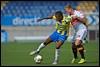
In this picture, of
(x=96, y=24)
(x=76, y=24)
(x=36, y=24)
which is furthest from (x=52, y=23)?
(x=76, y=24)

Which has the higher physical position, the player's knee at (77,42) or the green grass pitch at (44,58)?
the player's knee at (77,42)

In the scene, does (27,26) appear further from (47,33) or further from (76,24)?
(76,24)

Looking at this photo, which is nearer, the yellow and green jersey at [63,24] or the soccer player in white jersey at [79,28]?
the yellow and green jersey at [63,24]

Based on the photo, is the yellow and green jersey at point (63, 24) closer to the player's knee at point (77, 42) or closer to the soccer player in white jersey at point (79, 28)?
the soccer player in white jersey at point (79, 28)

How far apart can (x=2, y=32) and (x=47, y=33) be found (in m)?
3.56

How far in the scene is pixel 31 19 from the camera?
119 feet

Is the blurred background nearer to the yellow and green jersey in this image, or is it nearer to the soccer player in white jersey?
the soccer player in white jersey

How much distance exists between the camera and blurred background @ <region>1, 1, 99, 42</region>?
3425 centimetres

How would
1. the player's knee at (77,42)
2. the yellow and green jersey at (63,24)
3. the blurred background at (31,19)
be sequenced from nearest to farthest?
1. the yellow and green jersey at (63,24)
2. the player's knee at (77,42)
3. the blurred background at (31,19)

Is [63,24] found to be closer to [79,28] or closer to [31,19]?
[79,28]

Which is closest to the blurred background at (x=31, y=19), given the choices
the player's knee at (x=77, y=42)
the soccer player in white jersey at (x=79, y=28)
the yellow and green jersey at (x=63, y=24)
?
the soccer player in white jersey at (x=79, y=28)

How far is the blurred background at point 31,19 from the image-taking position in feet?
112

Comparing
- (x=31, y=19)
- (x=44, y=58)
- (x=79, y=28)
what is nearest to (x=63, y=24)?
(x=79, y=28)

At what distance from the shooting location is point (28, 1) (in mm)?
39844
